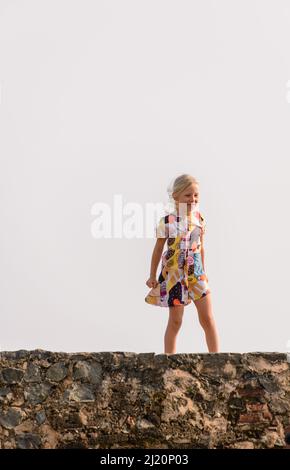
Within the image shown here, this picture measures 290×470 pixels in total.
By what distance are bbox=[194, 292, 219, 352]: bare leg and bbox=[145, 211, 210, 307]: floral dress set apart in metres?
0.06

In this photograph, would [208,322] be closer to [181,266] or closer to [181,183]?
[181,266]

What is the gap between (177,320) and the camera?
256 inches

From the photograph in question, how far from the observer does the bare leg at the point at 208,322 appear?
6527 millimetres

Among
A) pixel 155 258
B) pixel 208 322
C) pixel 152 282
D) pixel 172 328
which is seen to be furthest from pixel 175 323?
pixel 155 258

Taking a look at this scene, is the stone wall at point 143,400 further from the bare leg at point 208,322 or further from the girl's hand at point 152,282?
the girl's hand at point 152,282

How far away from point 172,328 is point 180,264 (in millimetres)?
525

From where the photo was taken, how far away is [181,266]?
666 cm

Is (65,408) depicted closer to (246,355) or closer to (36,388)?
(36,388)

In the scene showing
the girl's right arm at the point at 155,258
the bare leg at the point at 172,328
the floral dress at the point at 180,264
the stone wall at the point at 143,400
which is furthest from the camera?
the girl's right arm at the point at 155,258

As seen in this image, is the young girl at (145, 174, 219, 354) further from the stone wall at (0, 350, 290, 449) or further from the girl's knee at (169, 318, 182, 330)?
the stone wall at (0, 350, 290, 449)

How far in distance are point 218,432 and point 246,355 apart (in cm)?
51

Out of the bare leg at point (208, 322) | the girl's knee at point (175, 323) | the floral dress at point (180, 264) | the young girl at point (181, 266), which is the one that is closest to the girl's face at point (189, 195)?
the young girl at point (181, 266)

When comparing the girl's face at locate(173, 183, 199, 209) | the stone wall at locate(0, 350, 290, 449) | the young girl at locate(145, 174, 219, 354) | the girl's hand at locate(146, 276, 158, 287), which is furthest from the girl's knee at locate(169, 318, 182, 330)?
the stone wall at locate(0, 350, 290, 449)
